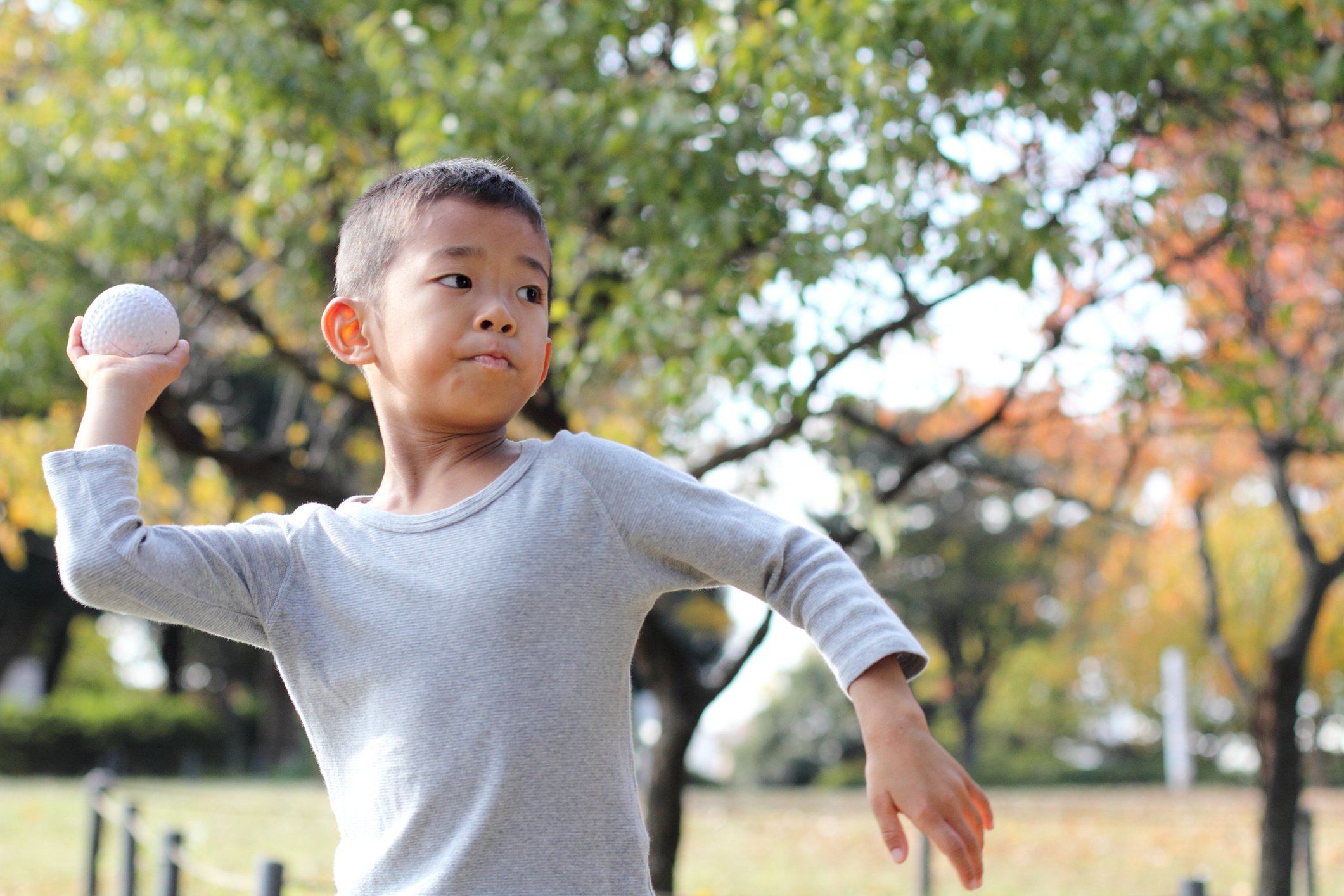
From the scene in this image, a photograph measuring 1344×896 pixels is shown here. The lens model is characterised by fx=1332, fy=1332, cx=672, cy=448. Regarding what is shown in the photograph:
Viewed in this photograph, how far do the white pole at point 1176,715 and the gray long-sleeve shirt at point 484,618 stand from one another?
23330 millimetres

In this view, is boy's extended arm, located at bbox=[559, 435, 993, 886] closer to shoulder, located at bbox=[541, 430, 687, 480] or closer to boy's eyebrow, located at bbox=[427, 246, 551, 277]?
shoulder, located at bbox=[541, 430, 687, 480]

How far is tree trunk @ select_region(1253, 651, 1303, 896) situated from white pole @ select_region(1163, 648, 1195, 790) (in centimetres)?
1629

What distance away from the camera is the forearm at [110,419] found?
5.43 feet

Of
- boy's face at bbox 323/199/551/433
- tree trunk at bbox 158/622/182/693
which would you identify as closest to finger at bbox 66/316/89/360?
boy's face at bbox 323/199/551/433

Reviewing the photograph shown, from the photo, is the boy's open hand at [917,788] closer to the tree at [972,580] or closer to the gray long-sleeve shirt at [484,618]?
the gray long-sleeve shirt at [484,618]

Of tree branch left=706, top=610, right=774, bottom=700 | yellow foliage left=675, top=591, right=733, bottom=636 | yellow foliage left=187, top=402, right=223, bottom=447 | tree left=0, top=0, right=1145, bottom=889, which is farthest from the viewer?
yellow foliage left=675, top=591, right=733, bottom=636

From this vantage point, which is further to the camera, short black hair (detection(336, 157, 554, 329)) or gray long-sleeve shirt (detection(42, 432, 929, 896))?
short black hair (detection(336, 157, 554, 329))

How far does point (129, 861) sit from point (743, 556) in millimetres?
5935

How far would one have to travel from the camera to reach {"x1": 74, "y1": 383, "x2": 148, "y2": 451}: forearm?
1.66m

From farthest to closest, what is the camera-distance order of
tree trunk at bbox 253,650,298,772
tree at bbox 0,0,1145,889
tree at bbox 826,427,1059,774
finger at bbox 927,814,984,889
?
tree at bbox 826,427,1059,774 < tree trunk at bbox 253,650,298,772 < tree at bbox 0,0,1145,889 < finger at bbox 927,814,984,889

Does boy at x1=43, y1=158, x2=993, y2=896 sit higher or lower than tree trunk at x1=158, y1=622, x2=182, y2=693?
lower

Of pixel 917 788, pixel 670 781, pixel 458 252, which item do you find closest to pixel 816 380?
pixel 670 781

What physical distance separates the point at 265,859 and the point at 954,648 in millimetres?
29518

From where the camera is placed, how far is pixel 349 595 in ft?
5.73
